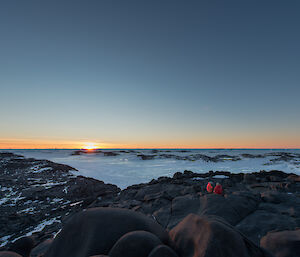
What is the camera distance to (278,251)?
2.46 metres

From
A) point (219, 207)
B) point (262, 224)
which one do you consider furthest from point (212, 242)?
point (219, 207)

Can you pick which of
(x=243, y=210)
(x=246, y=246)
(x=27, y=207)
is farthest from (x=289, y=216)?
(x=27, y=207)

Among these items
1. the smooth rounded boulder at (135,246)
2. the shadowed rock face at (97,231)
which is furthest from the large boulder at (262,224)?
the smooth rounded boulder at (135,246)

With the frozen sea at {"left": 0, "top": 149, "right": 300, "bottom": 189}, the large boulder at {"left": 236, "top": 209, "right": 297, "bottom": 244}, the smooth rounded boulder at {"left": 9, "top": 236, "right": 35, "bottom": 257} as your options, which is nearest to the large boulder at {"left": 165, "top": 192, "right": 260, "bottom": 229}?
the large boulder at {"left": 236, "top": 209, "right": 297, "bottom": 244}

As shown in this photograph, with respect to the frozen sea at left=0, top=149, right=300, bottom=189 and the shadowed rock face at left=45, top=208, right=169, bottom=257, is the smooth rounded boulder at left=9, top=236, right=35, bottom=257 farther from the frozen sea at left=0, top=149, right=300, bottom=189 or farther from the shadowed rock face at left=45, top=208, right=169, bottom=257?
the frozen sea at left=0, top=149, right=300, bottom=189

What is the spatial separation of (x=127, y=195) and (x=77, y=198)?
9.20 feet

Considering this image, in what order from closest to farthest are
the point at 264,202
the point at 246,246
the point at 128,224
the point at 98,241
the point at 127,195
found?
the point at 246,246 → the point at 98,241 → the point at 128,224 → the point at 264,202 → the point at 127,195

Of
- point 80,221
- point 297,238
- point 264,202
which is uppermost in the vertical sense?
point 80,221

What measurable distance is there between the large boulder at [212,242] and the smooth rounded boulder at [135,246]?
43 cm

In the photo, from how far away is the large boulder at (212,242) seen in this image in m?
1.88

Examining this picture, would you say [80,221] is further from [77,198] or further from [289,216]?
[77,198]

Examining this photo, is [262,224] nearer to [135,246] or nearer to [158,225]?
[158,225]

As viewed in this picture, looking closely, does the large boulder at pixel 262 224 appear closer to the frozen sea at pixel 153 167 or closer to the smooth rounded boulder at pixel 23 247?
the smooth rounded boulder at pixel 23 247

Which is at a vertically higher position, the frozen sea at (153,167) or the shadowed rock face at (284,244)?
the shadowed rock face at (284,244)
